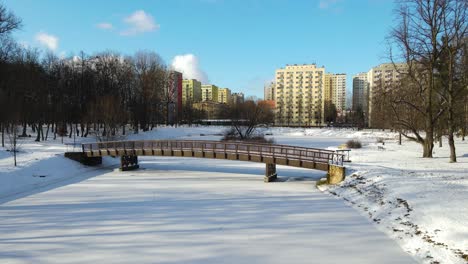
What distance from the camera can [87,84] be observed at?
2194 inches

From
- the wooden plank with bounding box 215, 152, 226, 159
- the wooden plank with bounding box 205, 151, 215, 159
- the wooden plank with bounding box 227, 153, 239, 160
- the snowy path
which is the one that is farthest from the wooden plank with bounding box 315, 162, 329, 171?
the wooden plank with bounding box 205, 151, 215, 159

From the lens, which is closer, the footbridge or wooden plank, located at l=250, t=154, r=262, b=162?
the footbridge

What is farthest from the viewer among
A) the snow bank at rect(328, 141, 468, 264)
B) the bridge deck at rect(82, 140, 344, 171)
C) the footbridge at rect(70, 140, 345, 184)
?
the bridge deck at rect(82, 140, 344, 171)

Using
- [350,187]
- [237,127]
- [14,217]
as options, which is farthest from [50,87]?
[350,187]

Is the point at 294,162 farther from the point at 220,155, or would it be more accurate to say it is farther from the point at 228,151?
the point at 220,155

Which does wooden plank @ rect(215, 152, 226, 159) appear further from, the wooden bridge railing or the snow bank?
the snow bank

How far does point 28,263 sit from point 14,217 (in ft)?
19.2

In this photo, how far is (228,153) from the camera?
2584 centimetres

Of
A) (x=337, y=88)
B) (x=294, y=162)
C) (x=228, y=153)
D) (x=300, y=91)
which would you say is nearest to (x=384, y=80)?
(x=300, y=91)

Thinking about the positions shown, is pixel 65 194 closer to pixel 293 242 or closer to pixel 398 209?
pixel 293 242

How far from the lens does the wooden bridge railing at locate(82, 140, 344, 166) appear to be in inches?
934

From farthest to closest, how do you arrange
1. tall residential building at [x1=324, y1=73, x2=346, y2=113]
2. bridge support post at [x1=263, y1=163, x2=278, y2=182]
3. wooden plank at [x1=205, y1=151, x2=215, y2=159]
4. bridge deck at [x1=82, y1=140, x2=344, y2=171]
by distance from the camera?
1. tall residential building at [x1=324, y1=73, x2=346, y2=113]
2. wooden plank at [x1=205, y1=151, x2=215, y2=159]
3. bridge support post at [x1=263, y1=163, x2=278, y2=182]
4. bridge deck at [x1=82, y1=140, x2=344, y2=171]

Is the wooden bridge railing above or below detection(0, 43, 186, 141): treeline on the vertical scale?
below

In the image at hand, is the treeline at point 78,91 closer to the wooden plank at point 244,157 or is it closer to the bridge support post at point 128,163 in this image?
the bridge support post at point 128,163
